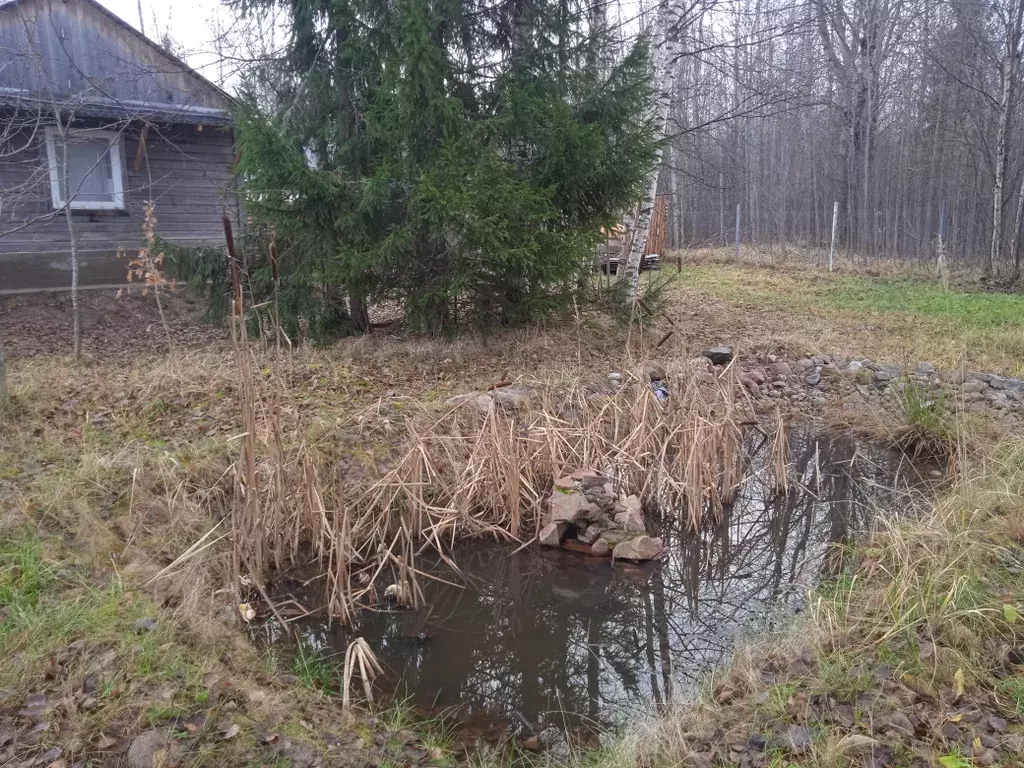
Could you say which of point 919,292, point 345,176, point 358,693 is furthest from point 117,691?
point 919,292

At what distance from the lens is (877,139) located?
18.7 metres

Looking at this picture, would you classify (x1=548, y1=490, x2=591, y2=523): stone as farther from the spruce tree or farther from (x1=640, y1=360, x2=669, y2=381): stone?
the spruce tree

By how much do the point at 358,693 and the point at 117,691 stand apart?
1040 mm

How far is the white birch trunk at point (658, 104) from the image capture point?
9289 mm

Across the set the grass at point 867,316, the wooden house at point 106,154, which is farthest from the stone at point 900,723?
the wooden house at point 106,154

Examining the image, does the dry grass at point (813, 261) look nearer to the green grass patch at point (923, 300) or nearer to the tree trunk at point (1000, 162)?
the tree trunk at point (1000, 162)

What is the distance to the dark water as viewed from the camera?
372cm

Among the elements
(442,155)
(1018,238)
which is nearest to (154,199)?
(442,155)

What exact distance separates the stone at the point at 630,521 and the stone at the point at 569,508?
232mm

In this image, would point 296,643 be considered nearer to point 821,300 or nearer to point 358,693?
point 358,693

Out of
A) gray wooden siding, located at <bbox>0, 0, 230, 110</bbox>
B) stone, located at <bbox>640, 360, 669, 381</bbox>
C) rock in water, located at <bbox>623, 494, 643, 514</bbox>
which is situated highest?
gray wooden siding, located at <bbox>0, 0, 230, 110</bbox>

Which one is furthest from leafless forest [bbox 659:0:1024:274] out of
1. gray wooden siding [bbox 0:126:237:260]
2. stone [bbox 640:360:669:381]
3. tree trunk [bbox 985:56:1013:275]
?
gray wooden siding [bbox 0:126:237:260]

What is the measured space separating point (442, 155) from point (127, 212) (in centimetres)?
721

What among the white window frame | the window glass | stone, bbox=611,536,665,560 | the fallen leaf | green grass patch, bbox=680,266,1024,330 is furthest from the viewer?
the window glass
